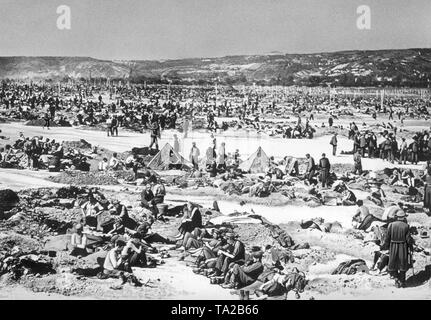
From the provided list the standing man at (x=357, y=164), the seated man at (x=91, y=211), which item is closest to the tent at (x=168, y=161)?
the seated man at (x=91, y=211)

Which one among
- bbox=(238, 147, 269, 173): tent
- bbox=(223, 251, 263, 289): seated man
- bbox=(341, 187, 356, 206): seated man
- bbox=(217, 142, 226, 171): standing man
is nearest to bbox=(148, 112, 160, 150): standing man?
bbox=(217, 142, 226, 171): standing man

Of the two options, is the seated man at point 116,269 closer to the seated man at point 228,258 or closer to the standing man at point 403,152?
the seated man at point 228,258

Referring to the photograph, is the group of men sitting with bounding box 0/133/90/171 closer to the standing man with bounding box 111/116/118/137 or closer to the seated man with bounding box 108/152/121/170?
the seated man with bounding box 108/152/121/170

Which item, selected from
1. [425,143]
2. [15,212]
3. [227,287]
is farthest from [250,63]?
[15,212]

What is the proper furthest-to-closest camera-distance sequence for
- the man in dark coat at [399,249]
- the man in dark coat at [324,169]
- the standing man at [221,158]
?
the standing man at [221,158]
the man in dark coat at [324,169]
the man in dark coat at [399,249]

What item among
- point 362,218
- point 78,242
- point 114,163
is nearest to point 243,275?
point 362,218

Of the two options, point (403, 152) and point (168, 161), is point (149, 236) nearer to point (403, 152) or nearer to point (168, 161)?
point (168, 161)
